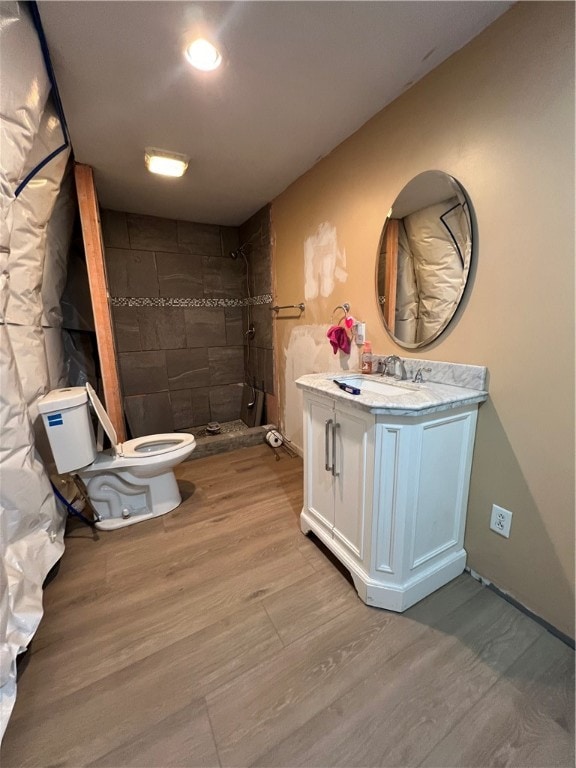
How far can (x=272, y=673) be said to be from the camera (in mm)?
1085

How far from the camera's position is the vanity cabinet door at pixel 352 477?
1274 millimetres

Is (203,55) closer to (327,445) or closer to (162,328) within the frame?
(327,445)

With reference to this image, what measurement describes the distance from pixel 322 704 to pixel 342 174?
2.53 meters

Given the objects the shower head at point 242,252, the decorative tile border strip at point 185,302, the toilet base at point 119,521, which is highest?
the shower head at point 242,252

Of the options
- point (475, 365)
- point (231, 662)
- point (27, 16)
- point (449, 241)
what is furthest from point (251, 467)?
point (27, 16)

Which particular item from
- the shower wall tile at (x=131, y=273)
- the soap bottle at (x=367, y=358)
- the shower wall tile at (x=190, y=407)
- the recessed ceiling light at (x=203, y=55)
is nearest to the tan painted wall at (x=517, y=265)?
the soap bottle at (x=367, y=358)

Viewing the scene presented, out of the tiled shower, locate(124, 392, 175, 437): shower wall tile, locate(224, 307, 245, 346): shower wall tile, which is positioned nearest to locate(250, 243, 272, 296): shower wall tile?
the tiled shower

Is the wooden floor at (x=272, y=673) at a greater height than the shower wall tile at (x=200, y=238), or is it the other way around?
the shower wall tile at (x=200, y=238)

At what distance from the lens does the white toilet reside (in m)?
1.58

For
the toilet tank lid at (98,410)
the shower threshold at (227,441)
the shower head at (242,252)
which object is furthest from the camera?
the shower head at (242,252)

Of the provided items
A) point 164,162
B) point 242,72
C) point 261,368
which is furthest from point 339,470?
point 164,162

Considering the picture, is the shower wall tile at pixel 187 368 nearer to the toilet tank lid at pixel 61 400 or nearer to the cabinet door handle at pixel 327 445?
the toilet tank lid at pixel 61 400

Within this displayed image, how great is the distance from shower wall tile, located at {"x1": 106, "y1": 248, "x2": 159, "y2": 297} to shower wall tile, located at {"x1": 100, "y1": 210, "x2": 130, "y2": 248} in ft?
0.18

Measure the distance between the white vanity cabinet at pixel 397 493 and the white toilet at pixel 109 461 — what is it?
42.9 inches
